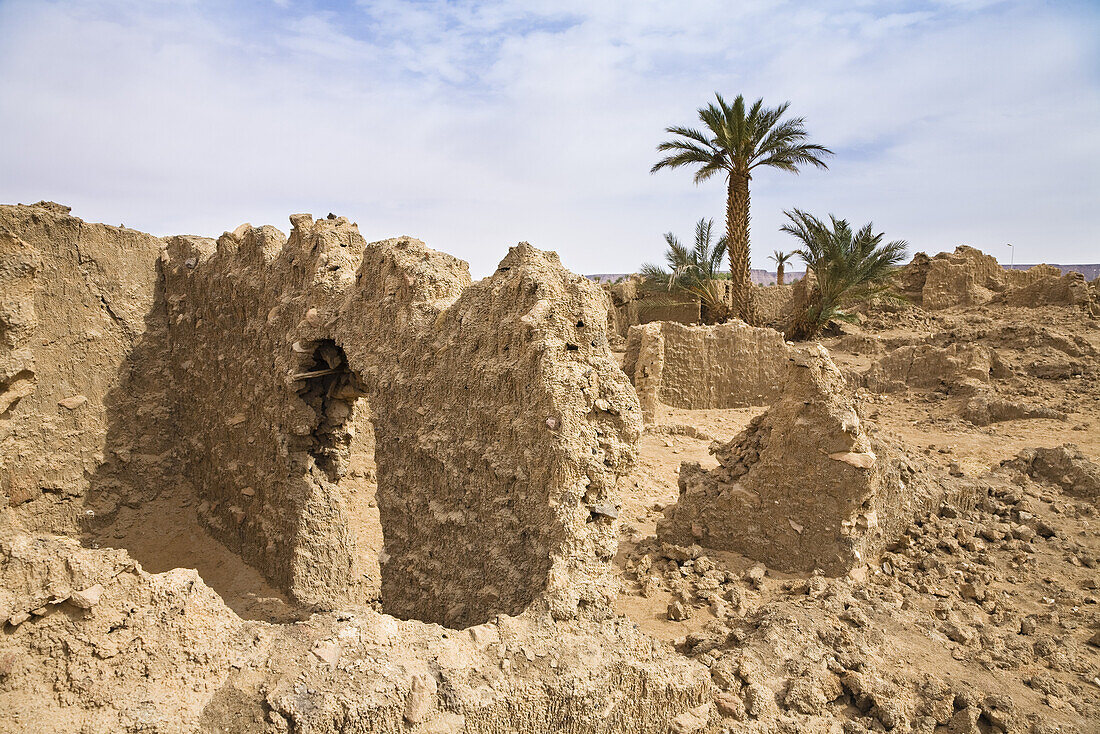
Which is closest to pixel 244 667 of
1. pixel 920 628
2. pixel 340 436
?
pixel 340 436

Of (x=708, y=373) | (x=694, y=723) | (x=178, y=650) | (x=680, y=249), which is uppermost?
(x=680, y=249)

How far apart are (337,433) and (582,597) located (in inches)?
152

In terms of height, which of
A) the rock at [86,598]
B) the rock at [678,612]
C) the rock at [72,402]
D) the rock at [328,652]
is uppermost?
the rock at [72,402]

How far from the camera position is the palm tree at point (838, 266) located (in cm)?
1748

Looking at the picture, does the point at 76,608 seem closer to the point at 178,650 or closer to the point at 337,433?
the point at 178,650

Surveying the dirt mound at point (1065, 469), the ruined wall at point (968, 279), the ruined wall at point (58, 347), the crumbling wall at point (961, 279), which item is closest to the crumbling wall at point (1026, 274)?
the ruined wall at point (968, 279)

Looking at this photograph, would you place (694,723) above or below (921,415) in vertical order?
below

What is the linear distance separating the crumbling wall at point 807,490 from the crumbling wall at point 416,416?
2591mm

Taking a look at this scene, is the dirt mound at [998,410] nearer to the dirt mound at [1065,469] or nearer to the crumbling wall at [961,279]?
the dirt mound at [1065,469]

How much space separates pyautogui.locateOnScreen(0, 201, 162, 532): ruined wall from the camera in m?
6.78

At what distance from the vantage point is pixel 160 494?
8055mm

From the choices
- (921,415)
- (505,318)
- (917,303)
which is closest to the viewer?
(505,318)

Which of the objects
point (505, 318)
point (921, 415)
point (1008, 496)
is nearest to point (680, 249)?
point (921, 415)

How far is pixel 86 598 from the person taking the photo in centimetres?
285
